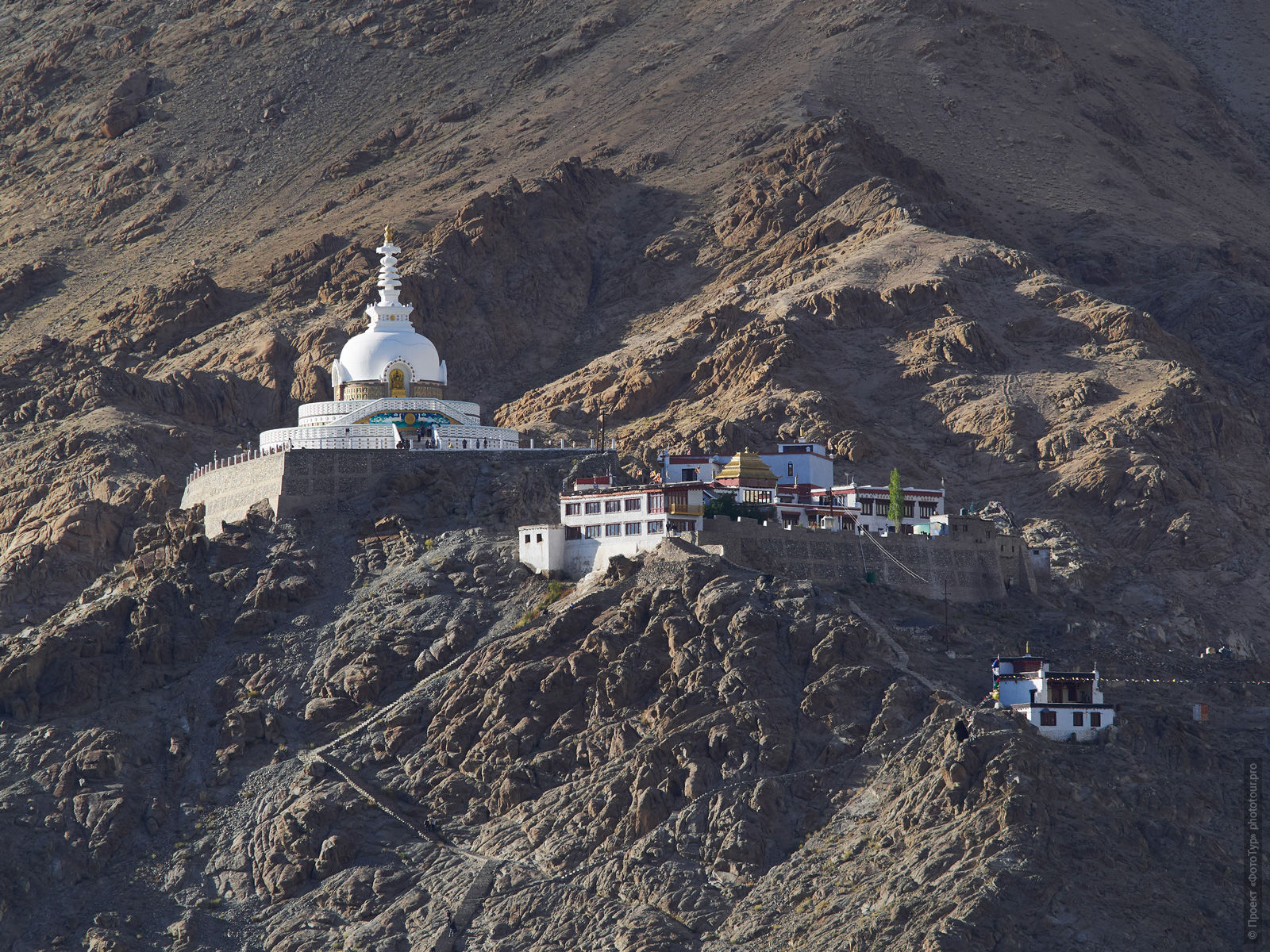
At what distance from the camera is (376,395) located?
124 m

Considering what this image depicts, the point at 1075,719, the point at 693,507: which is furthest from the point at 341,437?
the point at 1075,719

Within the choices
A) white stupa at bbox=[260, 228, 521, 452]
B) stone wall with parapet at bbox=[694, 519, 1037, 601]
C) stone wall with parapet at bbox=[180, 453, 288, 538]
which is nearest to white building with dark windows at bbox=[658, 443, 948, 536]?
stone wall with parapet at bbox=[694, 519, 1037, 601]

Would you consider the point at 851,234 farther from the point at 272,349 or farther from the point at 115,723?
the point at 115,723

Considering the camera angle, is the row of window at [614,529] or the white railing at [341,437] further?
the white railing at [341,437]

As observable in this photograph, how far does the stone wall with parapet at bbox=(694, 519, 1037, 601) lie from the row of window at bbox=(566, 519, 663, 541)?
1.83 metres

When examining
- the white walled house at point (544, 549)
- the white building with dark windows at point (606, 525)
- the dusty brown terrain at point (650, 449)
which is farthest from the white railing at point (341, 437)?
the white walled house at point (544, 549)

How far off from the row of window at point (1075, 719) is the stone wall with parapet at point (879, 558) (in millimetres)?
12652

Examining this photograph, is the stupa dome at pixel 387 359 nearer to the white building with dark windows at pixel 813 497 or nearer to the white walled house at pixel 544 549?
the white building with dark windows at pixel 813 497

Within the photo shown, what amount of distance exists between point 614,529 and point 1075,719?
2093 cm

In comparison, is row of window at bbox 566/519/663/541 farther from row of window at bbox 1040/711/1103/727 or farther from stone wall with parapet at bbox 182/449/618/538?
row of window at bbox 1040/711/1103/727

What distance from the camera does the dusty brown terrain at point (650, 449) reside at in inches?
3730

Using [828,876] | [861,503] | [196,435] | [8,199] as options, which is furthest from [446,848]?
[8,199]

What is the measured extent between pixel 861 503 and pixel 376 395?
25176mm

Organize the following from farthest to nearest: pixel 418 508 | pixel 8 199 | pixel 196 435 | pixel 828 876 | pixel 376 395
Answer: pixel 8 199 → pixel 196 435 → pixel 376 395 → pixel 418 508 → pixel 828 876
